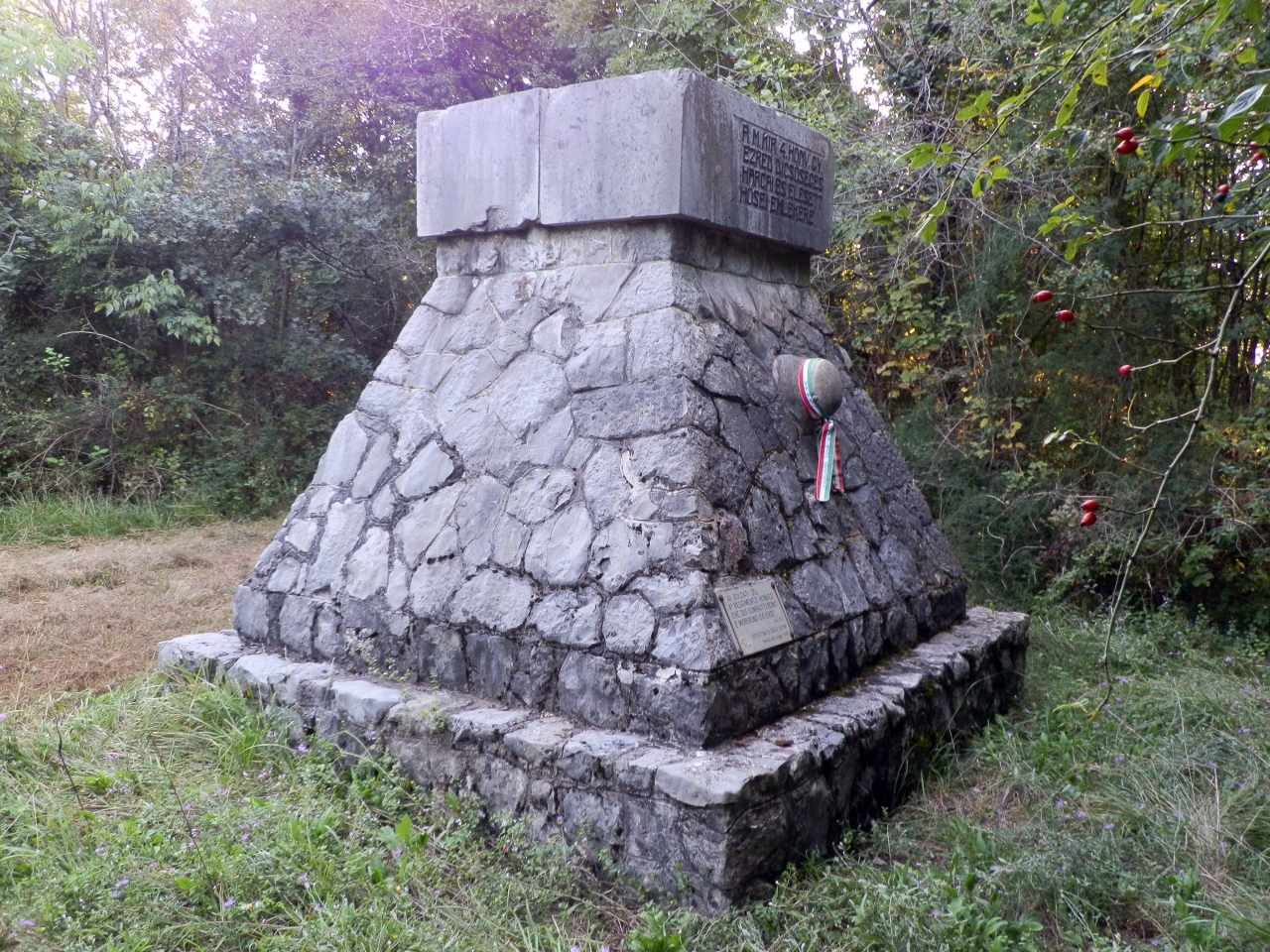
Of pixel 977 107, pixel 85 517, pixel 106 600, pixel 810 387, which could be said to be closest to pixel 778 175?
pixel 810 387

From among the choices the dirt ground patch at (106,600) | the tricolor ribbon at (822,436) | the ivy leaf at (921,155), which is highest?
the ivy leaf at (921,155)

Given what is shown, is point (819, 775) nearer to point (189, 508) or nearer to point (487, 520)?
point (487, 520)

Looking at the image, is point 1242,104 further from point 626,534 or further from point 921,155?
point 626,534

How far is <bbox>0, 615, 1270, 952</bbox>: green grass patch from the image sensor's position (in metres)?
2.40

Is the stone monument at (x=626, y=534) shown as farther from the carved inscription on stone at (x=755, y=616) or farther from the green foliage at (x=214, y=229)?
the green foliage at (x=214, y=229)

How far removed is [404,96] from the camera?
9664mm

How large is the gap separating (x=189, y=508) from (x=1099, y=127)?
23.0 ft

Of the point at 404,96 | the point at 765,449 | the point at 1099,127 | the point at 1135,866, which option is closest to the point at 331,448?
the point at 765,449

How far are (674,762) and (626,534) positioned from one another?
26.9 inches

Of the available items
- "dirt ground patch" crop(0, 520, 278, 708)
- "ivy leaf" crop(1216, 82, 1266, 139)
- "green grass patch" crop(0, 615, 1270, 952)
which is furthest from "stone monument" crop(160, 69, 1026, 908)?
"ivy leaf" crop(1216, 82, 1266, 139)

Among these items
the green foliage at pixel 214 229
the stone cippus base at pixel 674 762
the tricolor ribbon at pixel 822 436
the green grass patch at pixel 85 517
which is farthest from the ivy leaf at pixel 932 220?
the green foliage at pixel 214 229

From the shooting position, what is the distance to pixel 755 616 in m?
2.91

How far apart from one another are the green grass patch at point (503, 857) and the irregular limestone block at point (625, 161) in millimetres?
1911

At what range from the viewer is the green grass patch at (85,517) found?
710cm
